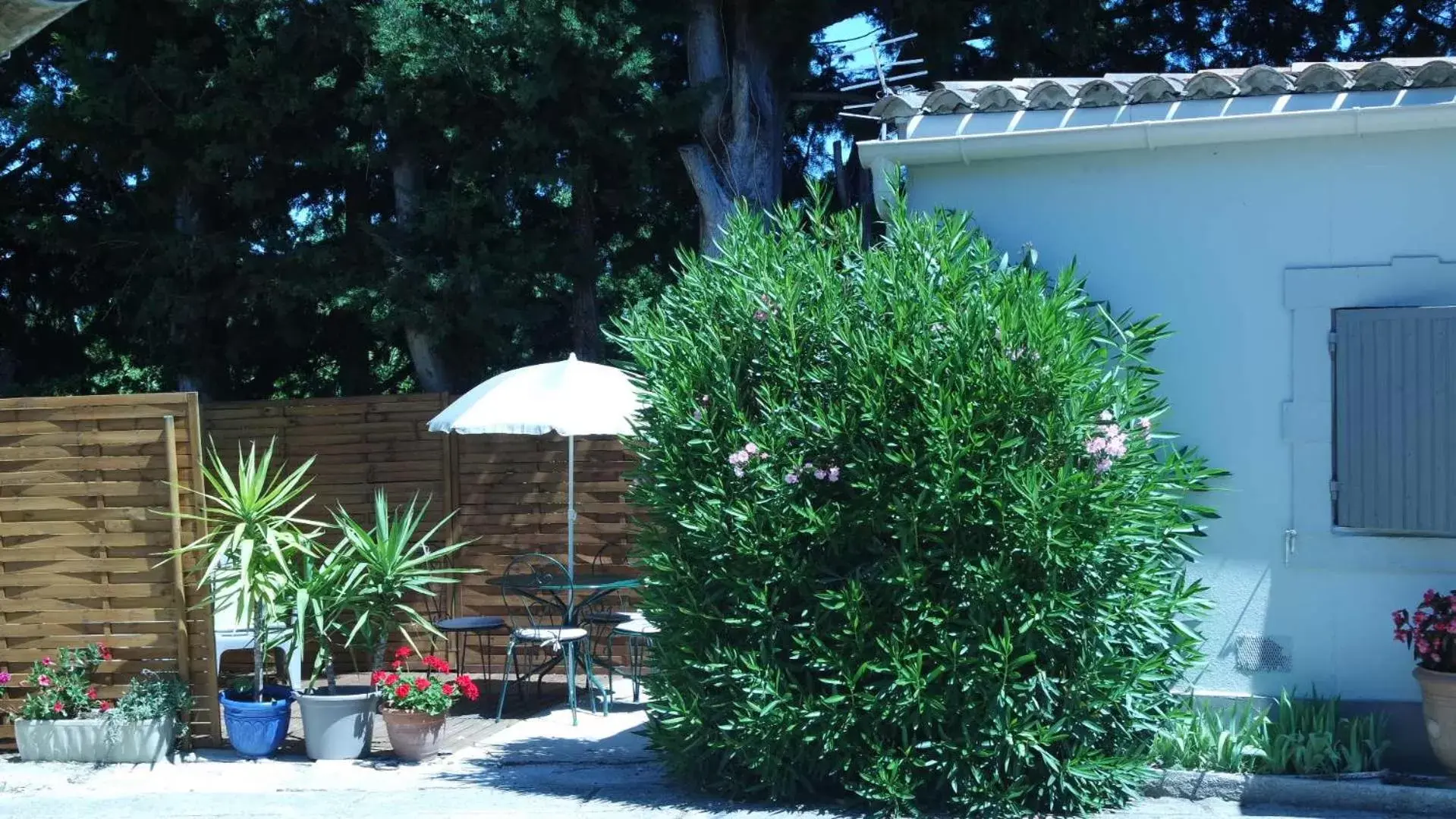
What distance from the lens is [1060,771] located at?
6.11 m

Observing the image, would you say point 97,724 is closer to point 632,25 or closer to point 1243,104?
point 632,25

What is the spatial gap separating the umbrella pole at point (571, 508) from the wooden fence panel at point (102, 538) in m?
2.33

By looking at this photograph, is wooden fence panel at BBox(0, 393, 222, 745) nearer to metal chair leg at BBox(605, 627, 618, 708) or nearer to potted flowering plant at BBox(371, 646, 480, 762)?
potted flowering plant at BBox(371, 646, 480, 762)

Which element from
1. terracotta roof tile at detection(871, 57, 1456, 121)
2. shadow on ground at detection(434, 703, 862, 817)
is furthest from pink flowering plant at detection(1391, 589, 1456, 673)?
shadow on ground at detection(434, 703, 862, 817)

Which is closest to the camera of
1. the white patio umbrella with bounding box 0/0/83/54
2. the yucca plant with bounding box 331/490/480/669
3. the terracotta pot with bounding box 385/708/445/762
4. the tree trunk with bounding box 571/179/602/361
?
the white patio umbrella with bounding box 0/0/83/54

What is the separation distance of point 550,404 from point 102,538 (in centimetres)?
272

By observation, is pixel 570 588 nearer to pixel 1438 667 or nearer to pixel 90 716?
pixel 90 716

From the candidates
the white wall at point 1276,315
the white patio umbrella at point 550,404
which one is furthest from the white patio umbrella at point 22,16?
the white wall at point 1276,315

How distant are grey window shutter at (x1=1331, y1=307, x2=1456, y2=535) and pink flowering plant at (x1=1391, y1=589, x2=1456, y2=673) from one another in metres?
0.41

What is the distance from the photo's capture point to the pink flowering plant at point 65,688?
7547 mm

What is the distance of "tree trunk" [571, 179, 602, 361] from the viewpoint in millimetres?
11805

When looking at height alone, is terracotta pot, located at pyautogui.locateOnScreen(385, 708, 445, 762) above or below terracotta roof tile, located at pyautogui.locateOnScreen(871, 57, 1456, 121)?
below

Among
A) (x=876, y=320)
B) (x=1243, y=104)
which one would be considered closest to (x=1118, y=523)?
(x=876, y=320)

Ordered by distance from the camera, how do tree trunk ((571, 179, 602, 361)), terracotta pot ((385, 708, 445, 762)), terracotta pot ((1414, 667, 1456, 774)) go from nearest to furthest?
1. terracotta pot ((1414, 667, 1456, 774))
2. terracotta pot ((385, 708, 445, 762))
3. tree trunk ((571, 179, 602, 361))
